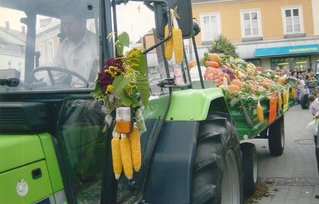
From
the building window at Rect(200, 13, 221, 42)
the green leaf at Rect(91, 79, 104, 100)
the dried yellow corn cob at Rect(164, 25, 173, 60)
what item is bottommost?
the green leaf at Rect(91, 79, 104, 100)

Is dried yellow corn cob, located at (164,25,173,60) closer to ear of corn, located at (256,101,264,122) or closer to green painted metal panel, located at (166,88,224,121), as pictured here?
green painted metal panel, located at (166,88,224,121)

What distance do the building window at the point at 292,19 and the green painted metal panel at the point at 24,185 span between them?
28.7m

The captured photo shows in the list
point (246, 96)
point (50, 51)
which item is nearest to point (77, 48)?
point (50, 51)

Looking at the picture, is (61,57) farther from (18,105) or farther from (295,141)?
(295,141)

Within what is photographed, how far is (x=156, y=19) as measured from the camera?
287 cm

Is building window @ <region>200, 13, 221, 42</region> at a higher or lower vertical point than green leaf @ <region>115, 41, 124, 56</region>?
higher

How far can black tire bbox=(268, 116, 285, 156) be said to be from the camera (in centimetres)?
743

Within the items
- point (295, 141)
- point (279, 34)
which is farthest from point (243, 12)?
point (295, 141)

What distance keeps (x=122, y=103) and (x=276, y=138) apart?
5.72m

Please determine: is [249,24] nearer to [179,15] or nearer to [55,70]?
[179,15]

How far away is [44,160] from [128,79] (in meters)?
0.61

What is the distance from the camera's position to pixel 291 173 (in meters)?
6.52

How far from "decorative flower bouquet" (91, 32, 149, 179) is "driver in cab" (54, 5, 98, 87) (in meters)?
0.21

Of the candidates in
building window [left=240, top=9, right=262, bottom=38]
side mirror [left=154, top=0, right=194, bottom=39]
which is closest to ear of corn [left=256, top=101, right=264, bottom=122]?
side mirror [left=154, top=0, right=194, bottom=39]
